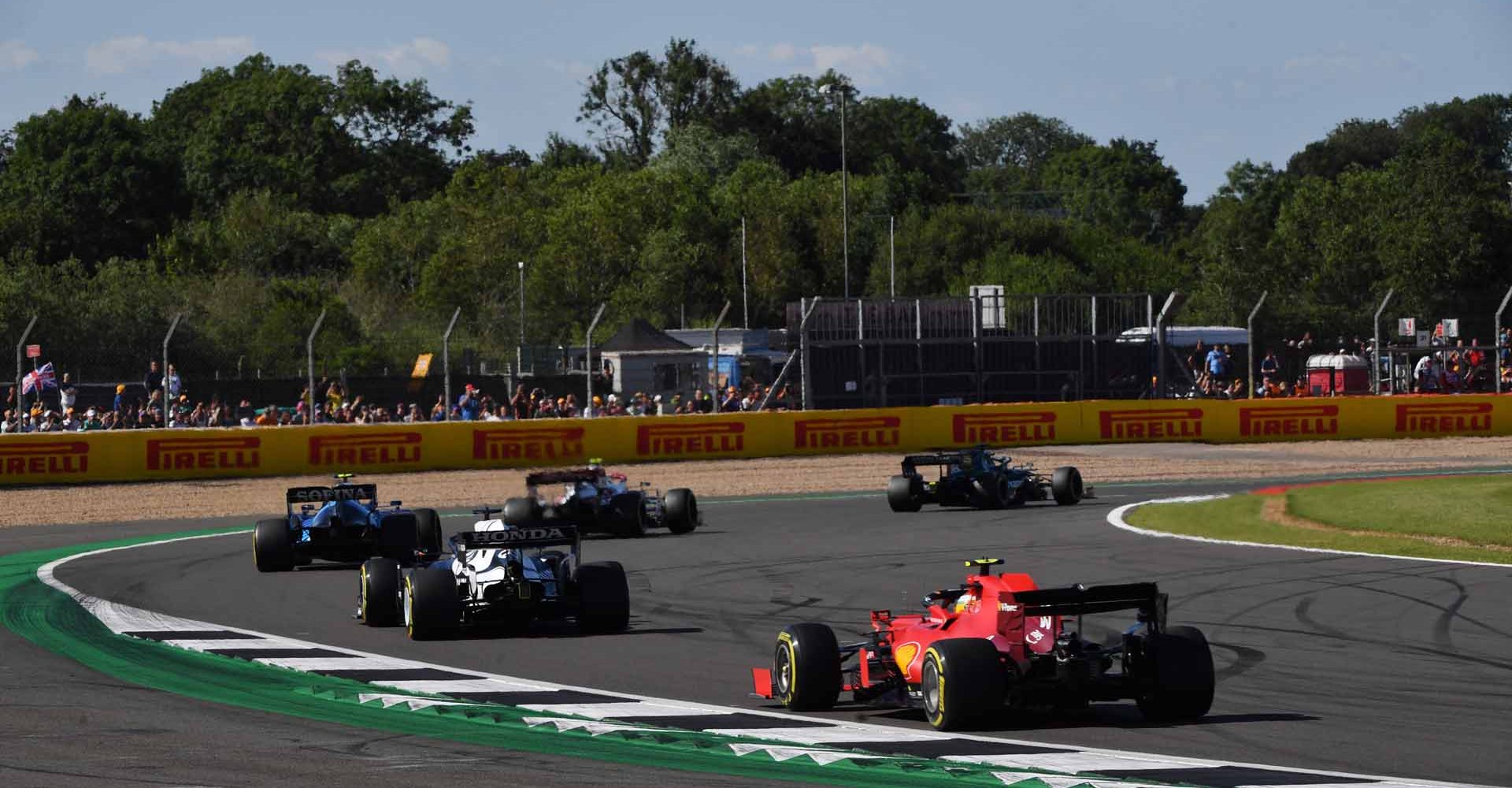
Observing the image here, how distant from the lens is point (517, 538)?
48.5 ft

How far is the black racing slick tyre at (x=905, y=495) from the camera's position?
27.5m

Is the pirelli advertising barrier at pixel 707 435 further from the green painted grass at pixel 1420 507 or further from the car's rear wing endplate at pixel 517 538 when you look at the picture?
the car's rear wing endplate at pixel 517 538

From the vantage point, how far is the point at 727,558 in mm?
21281

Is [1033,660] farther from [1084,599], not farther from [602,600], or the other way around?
[602,600]

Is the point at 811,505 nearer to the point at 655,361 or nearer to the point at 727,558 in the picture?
the point at 727,558

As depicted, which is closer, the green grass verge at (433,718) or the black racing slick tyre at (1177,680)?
the green grass verge at (433,718)

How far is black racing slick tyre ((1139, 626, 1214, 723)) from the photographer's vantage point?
10258 mm

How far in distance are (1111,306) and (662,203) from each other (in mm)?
38449

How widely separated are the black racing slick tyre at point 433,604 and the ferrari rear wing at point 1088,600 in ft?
18.5

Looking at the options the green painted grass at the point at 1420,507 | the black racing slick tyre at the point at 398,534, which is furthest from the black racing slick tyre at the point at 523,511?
the green painted grass at the point at 1420,507

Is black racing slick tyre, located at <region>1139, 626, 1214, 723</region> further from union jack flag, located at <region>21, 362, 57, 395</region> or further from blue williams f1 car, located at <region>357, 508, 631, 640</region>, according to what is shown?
union jack flag, located at <region>21, 362, 57, 395</region>

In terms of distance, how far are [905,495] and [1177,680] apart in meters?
17.2

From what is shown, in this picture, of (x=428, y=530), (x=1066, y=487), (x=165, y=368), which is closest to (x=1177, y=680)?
(x=428, y=530)

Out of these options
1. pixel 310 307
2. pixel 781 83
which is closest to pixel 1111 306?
pixel 310 307
